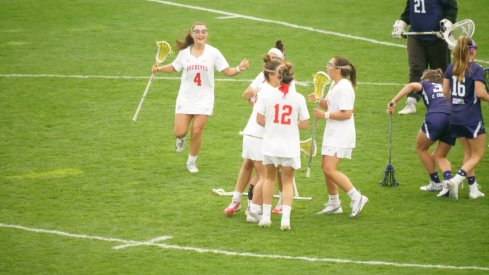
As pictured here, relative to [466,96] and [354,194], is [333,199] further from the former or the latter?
[466,96]

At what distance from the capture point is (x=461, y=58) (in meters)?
14.2

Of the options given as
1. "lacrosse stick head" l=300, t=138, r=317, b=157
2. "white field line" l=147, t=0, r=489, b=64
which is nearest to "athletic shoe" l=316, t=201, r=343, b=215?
"lacrosse stick head" l=300, t=138, r=317, b=157

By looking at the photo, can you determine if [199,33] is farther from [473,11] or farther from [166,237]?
[473,11]

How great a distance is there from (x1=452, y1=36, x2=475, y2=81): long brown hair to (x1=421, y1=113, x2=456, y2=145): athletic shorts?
2.36 ft

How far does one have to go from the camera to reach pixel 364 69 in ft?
74.3

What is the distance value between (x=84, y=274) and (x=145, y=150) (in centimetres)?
591

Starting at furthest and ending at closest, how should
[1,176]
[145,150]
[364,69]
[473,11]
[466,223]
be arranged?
1. [473,11]
2. [364,69]
3. [145,150]
4. [1,176]
5. [466,223]

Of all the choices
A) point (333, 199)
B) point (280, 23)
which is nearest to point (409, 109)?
point (333, 199)

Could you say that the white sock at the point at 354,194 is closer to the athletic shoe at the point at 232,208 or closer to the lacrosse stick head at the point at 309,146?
the lacrosse stick head at the point at 309,146

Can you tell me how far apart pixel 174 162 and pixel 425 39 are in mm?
5728

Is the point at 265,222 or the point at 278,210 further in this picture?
the point at 278,210

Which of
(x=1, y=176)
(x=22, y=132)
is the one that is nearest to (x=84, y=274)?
(x=1, y=176)

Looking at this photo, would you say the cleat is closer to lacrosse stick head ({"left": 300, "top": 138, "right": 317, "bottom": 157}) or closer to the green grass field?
the green grass field

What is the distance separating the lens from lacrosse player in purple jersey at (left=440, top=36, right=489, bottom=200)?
14266 mm
